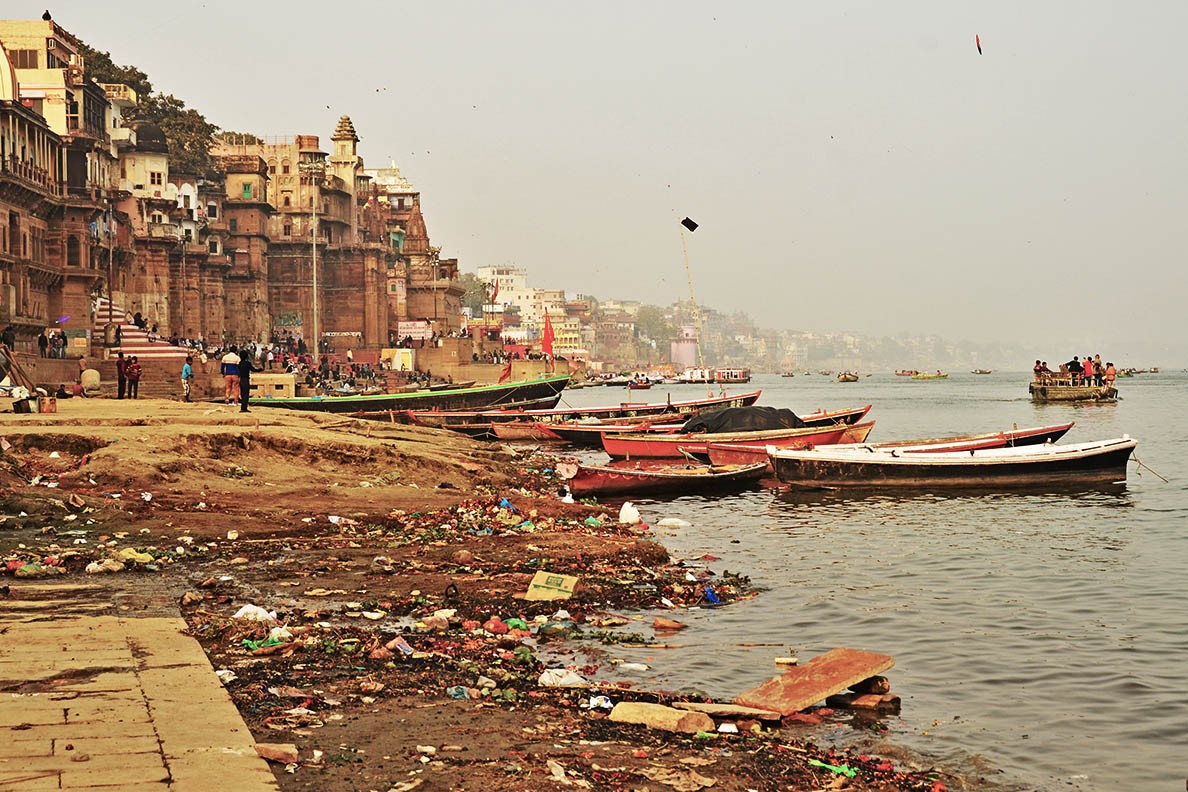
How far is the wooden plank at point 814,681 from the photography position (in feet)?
30.6

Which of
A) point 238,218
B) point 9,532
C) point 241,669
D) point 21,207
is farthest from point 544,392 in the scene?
point 241,669

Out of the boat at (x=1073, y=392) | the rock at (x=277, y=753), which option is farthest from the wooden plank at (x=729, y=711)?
the boat at (x=1073, y=392)

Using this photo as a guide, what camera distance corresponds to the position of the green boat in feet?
155

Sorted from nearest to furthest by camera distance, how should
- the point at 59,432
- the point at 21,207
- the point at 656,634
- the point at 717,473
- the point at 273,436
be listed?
the point at 656,634
the point at 59,432
the point at 273,436
the point at 717,473
the point at 21,207

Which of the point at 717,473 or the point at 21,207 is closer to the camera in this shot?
the point at 717,473

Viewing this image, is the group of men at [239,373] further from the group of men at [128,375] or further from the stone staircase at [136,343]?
the stone staircase at [136,343]

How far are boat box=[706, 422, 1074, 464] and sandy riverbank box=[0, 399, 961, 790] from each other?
26.2 feet

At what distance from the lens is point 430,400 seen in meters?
52.6

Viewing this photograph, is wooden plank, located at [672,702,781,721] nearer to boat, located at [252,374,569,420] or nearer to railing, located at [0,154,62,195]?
boat, located at [252,374,569,420]

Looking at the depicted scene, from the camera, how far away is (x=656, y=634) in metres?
12.4

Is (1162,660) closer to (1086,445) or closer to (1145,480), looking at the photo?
(1086,445)

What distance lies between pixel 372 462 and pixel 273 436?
1879 millimetres

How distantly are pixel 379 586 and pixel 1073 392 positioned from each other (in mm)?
66216

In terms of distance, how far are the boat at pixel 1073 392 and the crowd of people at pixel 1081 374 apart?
13cm
